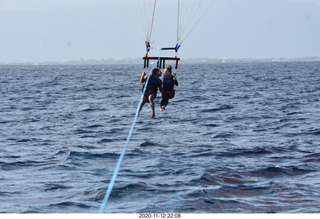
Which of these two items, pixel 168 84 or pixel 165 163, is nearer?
pixel 165 163

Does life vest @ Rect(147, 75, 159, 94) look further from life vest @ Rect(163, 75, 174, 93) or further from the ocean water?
the ocean water

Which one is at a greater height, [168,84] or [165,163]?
[168,84]

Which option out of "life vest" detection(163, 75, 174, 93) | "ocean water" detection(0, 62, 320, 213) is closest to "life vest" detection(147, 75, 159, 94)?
"life vest" detection(163, 75, 174, 93)

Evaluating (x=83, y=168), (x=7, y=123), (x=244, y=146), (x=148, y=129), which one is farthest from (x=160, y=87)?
(x=7, y=123)

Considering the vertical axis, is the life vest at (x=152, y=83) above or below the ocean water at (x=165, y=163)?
above

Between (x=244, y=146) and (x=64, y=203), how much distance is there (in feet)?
31.0

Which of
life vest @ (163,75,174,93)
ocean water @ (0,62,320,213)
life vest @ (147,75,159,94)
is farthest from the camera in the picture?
life vest @ (163,75,174,93)

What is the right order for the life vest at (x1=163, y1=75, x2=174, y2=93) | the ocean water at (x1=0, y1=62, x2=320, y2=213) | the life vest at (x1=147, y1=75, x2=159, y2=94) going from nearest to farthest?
the ocean water at (x1=0, y1=62, x2=320, y2=213) → the life vest at (x1=147, y1=75, x2=159, y2=94) → the life vest at (x1=163, y1=75, x2=174, y2=93)

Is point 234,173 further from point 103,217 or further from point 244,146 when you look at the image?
point 103,217

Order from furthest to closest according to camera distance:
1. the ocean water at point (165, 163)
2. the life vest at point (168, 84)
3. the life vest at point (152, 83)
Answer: the life vest at point (168, 84) < the life vest at point (152, 83) < the ocean water at point (165, 163)

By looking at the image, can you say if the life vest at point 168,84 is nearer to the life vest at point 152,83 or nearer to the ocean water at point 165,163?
the life vest at point 152,83

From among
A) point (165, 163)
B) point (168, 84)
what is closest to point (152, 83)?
point (168, 84)

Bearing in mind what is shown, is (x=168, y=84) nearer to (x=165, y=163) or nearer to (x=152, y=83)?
(x=152, y=83)

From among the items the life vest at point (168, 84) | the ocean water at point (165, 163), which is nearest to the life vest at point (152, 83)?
the life vest at point (168, 84)
